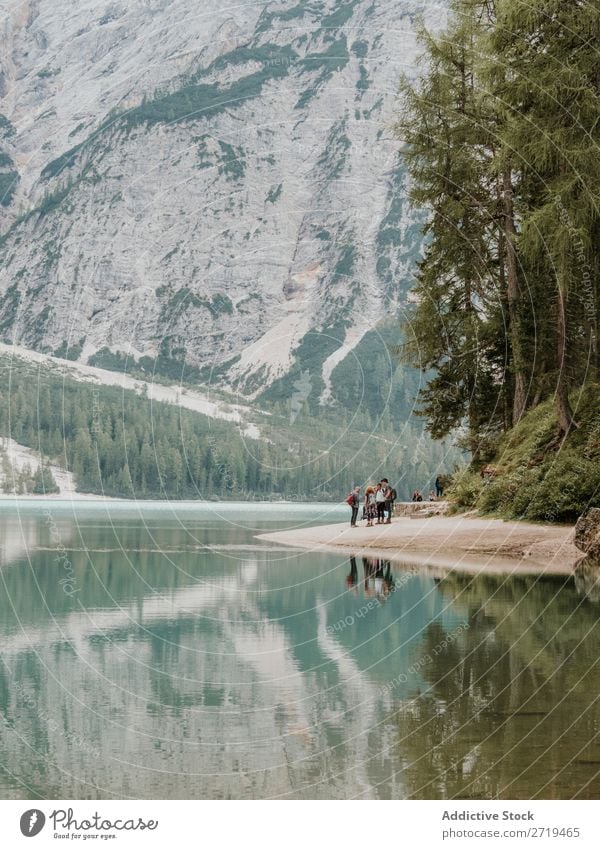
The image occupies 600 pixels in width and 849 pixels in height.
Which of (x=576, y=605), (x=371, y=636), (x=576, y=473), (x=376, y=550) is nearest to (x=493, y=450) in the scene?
(x=376, y=550)

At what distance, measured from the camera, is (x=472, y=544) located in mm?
31672

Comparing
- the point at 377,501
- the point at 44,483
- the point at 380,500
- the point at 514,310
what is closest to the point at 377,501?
the point at 377,501

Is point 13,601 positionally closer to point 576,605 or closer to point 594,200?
point 576,605

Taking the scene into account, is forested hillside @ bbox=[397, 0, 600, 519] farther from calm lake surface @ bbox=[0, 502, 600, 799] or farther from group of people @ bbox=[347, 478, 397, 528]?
calm lake surface @ bbox=[0, 502, 600, 799]

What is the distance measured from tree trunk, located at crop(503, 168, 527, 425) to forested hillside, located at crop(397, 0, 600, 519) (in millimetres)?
72

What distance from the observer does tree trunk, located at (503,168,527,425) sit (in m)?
40.3

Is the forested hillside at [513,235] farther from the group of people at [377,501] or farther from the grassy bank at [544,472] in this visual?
the group of people at [377,501]

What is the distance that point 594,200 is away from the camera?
2912 cm

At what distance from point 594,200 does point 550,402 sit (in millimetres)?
10437

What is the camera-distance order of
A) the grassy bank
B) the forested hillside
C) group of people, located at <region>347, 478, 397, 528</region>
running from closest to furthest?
the forested hillside, the grassy bank, group of people, located at <region>347, 478, 397, 528</region>

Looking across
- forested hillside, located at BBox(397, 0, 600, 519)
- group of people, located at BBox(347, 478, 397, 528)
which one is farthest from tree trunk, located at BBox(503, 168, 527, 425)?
group of people, located at BBox(347, 478, 397, 528)

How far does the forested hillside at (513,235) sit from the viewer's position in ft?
97.8

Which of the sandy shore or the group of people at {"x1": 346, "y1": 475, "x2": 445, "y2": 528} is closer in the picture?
the sandy shore

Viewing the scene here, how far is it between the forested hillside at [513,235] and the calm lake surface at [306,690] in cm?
916
